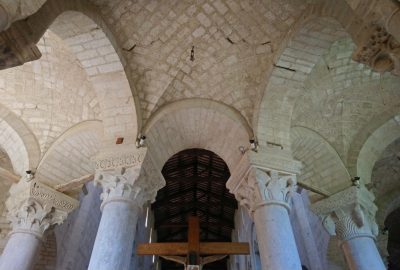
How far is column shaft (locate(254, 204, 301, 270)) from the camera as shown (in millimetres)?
4559

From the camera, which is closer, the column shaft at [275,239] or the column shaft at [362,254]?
the column shaft at [275,239]

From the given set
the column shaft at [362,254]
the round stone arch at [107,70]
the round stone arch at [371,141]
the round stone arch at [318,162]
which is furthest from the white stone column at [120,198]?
the round stone arch at [371,141]

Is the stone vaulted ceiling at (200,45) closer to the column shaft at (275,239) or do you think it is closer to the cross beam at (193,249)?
the column shaft at (275,239)

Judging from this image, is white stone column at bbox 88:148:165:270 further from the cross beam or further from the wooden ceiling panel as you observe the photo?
the wooden ceiling panel

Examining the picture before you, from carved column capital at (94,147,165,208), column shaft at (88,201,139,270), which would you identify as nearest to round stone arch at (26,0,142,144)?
carved column capital at (94,147,165,208)

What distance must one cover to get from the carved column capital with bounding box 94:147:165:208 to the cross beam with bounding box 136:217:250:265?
75 cm

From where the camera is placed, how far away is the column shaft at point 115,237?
450cm

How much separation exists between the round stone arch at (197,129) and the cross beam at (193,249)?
1403 millimetres

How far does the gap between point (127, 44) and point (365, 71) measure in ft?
14.9

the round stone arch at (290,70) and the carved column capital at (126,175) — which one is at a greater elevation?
the round stone arch at (290,70)

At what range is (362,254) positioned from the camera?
6.05 m

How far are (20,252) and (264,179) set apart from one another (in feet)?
14.2

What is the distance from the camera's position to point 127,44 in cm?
622

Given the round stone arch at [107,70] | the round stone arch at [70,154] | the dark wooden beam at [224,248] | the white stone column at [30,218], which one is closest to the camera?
the round stone arch at [107,70]
